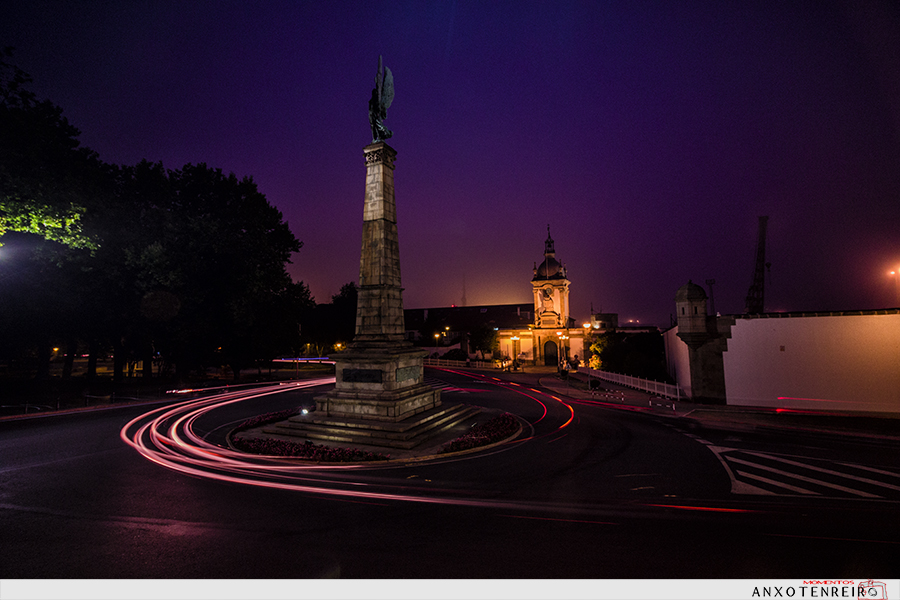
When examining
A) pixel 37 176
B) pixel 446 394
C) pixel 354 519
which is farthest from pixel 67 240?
pixel 446 394

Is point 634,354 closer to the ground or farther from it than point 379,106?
closer to the ground

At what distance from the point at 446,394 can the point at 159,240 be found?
73.4 ft

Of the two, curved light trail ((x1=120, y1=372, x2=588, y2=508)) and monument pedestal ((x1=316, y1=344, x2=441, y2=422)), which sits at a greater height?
monument pedestal ((x1=316, y1=344, x2=441, y2=422))

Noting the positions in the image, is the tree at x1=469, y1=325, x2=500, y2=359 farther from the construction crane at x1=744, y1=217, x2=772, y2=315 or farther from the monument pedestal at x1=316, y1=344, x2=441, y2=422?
the construction crane at x1=744, y1=217, x2=772, y2=315

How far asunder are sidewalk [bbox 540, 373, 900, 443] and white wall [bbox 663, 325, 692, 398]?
2541mm

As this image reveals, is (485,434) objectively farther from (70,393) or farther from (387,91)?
(70,393)

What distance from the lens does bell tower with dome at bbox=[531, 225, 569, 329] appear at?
5453 centimetres

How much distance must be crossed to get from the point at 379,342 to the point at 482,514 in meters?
9.20

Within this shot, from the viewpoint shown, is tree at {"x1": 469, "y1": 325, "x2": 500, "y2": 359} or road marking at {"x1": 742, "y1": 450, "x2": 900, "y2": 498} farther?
tree at {"x1": 469, "y1": 325, "x2": 500, "y2": 359}

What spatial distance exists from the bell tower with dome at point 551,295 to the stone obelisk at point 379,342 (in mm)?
40900

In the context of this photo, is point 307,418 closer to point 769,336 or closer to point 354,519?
point 354,519

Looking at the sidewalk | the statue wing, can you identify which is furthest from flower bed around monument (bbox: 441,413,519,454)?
the statue wing

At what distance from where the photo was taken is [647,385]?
24.8 metres

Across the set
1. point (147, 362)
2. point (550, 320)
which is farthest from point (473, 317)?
point (147, 362)
